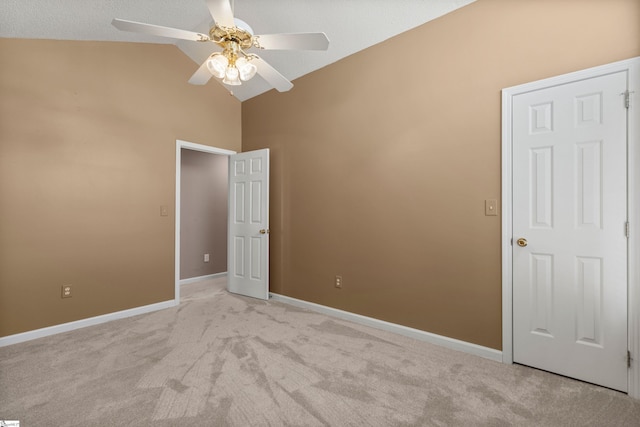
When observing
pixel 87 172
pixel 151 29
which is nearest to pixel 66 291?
pixel 87 172

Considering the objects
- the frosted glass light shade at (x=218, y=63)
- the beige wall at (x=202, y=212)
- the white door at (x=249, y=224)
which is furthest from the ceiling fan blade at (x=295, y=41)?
the beige wall at (x=202, y=212)

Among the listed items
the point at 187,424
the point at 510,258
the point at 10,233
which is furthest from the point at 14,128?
the point at 510,258

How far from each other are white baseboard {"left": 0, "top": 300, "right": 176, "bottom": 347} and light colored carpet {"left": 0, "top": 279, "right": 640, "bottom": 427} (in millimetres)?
91

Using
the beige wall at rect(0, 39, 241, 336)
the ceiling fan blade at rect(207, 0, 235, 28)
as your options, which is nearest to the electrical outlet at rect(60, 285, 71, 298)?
the beige wall at rect(0, 39, 241, 336)

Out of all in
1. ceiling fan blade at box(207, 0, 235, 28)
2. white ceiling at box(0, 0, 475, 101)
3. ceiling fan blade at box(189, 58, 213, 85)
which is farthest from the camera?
white ceiling at box(0, 0, 475, 101)

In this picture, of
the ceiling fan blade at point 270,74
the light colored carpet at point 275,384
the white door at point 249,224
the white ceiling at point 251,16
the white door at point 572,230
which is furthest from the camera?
the white door at point 249,224

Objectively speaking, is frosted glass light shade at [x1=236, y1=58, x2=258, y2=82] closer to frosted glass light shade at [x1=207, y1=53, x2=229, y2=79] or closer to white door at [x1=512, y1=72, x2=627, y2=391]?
frosted glass light shade at [x1=207, y1=53, x2=229, y2=79]

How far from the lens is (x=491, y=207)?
2361 mm

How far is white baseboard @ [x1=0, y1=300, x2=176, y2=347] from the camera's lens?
103 inches

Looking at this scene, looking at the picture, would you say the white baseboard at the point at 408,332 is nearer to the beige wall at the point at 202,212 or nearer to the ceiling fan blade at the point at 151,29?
the beige wall at the point at 202,212

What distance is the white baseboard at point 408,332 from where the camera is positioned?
2.38m

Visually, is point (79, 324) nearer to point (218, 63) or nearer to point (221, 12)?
point (218, 63)

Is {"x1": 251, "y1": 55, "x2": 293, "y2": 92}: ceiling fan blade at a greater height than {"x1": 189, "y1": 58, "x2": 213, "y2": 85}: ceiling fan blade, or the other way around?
{"x1": 189, "y1": 58, "x2": 213, "y2": 85}: ceiling fan blade

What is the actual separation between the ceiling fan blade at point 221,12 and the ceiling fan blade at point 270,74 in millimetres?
303
